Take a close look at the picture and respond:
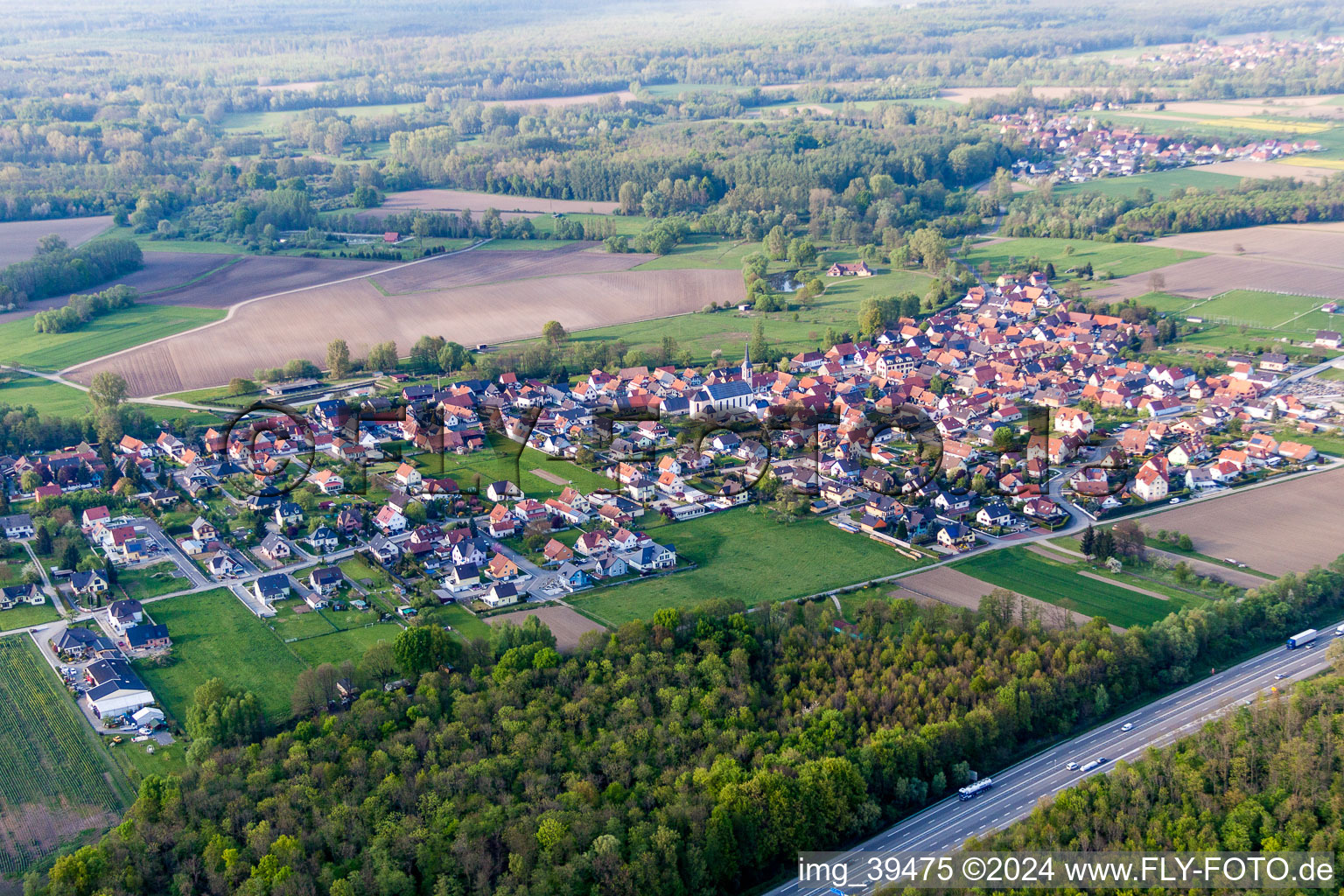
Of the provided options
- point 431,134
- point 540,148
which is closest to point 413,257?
point 540,148

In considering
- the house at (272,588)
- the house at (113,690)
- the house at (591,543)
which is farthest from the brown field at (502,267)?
the house at (113,690)

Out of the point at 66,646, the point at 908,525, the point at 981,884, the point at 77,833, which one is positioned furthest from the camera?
the point at 908,525

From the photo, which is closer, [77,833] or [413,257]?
[77,833]

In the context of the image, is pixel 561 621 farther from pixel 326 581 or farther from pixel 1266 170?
pixel 1266 170

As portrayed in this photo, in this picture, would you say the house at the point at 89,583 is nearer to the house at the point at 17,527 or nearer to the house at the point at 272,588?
the house at the point at 272,588

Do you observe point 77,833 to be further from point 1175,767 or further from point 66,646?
point 1175,767

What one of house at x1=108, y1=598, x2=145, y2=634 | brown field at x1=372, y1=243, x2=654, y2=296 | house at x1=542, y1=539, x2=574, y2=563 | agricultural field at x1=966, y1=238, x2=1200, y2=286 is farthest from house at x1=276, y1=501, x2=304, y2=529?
Answer: agricultural field at x1=966, y1=238, x2=1200, y2=286
